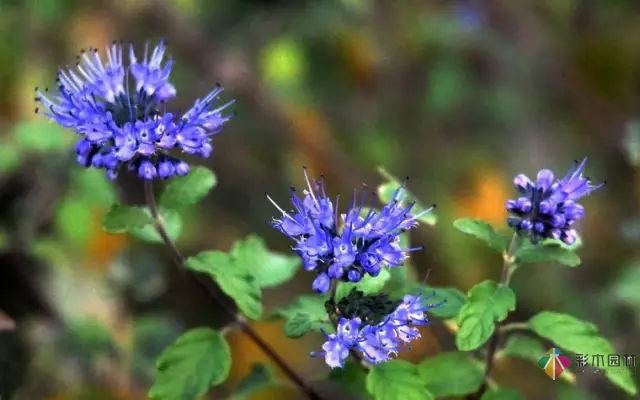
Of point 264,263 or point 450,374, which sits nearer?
point 450,374

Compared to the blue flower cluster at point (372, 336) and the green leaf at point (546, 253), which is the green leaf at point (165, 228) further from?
the green leaf at point (546, 253)

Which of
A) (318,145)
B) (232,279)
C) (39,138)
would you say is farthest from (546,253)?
(318,145)

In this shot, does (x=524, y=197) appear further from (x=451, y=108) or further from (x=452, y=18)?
(x=452, y=18)

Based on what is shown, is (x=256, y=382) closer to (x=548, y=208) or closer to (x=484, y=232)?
(x=484, y=232)

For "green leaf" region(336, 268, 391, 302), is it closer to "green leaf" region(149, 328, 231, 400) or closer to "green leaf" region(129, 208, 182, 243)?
"green leaf" region(149, 328, 231, 400)

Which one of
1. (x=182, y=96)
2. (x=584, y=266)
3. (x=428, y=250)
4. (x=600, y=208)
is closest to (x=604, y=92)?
(x=600, y=208)

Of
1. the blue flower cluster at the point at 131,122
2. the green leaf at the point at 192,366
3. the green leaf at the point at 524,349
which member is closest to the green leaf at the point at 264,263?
the green leaf at the point at 192,366
